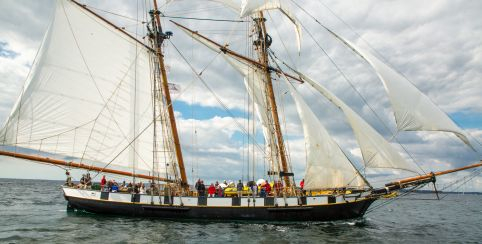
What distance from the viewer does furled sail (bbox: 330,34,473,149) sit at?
23234 millimetres

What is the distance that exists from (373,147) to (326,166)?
11.4ft

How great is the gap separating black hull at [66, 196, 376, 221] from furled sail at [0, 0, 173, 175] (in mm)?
3815

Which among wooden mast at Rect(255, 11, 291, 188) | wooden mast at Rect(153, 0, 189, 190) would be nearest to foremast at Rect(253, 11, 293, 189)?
wooden mast at Rect(255, 11, 291, 188)

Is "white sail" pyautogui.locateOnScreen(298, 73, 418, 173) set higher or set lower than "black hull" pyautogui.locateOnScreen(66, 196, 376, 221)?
higher

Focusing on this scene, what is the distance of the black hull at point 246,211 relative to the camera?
2669cm

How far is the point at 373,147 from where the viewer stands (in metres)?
25.3

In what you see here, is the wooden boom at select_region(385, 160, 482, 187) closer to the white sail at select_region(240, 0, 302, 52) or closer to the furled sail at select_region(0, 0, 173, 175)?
the white sail at select_region(240, 0, 302, 52)

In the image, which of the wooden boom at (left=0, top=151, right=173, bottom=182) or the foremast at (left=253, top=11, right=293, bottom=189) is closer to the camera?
the wooden boom at (left=0, top=151, right=173, bottom=182)

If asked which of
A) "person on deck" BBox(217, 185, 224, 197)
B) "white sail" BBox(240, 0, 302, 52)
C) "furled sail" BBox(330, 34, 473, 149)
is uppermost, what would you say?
"white sail" BBox(240, 0, 302, 52)

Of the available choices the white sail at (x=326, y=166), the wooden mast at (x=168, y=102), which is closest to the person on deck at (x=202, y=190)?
the wooden mast at (x=168, y=102)

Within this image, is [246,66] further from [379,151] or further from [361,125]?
[379,151]

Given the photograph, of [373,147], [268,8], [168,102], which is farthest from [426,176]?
[168,102]

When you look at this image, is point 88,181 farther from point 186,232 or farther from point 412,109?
point 412,109

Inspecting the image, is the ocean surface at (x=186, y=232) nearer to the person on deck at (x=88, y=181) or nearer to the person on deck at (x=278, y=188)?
the person on deck at (x=278, y=188)
